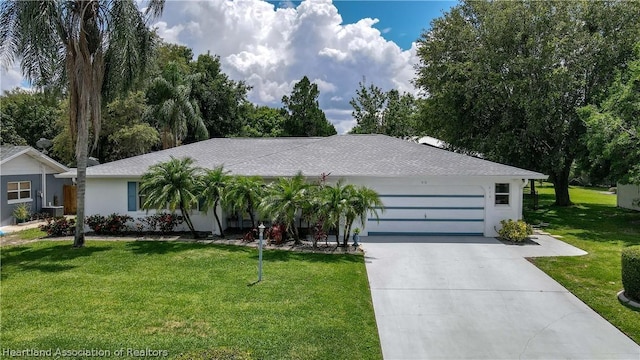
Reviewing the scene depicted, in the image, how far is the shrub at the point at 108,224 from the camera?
14.7 m

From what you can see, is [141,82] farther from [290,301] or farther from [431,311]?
[431,311]

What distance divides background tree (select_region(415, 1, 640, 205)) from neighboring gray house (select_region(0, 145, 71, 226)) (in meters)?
21.2

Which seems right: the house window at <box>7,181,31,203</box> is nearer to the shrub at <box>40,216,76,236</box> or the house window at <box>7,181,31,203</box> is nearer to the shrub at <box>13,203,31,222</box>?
the shrub at <box>13,203,31,222</box>

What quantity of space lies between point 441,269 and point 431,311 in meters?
2.94

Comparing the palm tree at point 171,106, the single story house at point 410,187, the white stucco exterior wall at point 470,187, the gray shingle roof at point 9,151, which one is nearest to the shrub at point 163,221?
the single story house at point 410,187

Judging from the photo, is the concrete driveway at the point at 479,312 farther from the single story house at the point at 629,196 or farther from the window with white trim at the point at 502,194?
the single story house at the point at 629,196

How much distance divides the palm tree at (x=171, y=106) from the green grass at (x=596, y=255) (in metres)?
22.3

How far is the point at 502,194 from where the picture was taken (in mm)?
14531

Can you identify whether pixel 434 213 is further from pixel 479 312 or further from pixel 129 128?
pixel 129 128

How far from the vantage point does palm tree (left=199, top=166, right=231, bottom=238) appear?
13.0m

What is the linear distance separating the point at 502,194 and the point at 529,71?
8.67 metres

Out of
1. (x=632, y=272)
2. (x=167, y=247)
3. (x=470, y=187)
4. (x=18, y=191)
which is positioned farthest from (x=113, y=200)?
(x=632, y=272)

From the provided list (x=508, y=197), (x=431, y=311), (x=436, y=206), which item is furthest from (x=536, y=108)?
(x=431, y=311)

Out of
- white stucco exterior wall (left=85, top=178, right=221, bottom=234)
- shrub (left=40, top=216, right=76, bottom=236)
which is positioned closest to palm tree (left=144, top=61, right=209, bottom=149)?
white stucco exterior wall (left=85, top=178, right=221, bottom=234)
